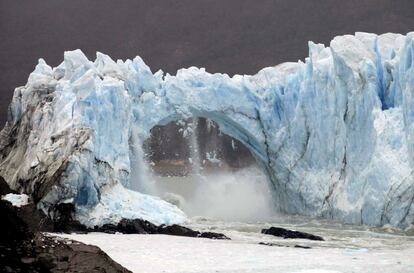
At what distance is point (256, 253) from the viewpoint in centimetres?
1253

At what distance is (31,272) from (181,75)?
17353mm

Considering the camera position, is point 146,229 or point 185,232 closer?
point 185,232

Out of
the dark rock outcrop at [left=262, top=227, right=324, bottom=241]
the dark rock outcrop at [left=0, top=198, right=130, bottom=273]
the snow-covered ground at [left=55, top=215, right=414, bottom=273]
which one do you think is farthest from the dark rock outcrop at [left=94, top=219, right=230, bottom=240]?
the dark rock outcrop at [left=0, top=198, right=130, bottom=273]

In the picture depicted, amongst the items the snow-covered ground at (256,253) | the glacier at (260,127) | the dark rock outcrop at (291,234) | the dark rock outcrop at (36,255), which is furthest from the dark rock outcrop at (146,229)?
the dark rock outcrop at (36,255)

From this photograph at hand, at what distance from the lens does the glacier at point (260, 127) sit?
1811 cm

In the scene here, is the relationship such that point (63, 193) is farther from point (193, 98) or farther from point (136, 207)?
point (193, 98)

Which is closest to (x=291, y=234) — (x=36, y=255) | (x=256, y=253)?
(x=256, y=253)

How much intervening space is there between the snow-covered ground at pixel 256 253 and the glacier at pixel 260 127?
2.21m

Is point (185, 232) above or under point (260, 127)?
under

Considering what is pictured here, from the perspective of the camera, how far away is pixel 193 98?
24.5m

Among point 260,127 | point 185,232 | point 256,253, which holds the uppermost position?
point 260,127

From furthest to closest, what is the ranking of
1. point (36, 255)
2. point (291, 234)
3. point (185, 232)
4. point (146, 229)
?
point (291, 234), point (146, 229), point (185, 232), point (36, 255)

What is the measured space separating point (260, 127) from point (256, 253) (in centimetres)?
1252

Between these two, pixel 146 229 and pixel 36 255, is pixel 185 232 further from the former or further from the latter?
pixel 36 255
